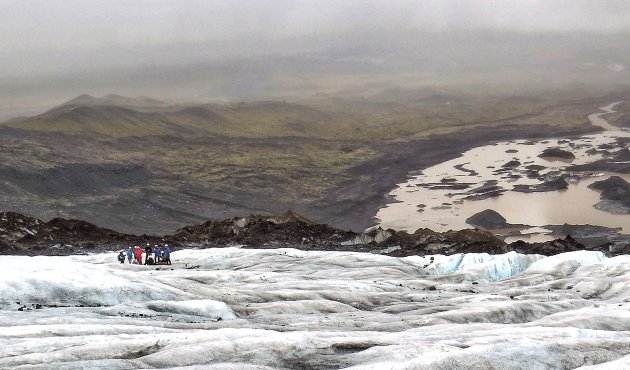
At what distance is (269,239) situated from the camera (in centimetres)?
9500

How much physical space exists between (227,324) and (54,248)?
5274 cm

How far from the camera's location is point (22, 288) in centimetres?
4419

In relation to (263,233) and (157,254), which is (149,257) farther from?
(263,233)

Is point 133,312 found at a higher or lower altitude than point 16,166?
lower

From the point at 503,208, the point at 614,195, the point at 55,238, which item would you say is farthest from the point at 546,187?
the point at 55,238

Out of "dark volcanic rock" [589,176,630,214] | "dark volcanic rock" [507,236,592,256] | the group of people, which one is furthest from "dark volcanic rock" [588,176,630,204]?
the group of people

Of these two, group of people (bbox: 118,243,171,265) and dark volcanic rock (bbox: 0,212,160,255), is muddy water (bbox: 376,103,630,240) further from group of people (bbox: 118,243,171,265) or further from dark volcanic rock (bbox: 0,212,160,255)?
group of people (bbox: 118,243,171,265)

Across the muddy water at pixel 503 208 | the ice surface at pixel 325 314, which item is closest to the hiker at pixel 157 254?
the ice surface at pixel 325 314

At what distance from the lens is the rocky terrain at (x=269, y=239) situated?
3314 inches

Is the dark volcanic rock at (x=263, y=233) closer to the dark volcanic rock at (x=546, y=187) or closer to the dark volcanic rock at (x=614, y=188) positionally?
the dark volcanic rock at (x=614, y=188)

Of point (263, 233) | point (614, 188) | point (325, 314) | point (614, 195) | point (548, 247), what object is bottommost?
point (614, 195)

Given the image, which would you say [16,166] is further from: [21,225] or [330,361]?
[330,361]

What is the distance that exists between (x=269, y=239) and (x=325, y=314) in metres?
50.2

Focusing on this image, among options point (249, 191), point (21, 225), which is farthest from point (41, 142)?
point (21, 225)
